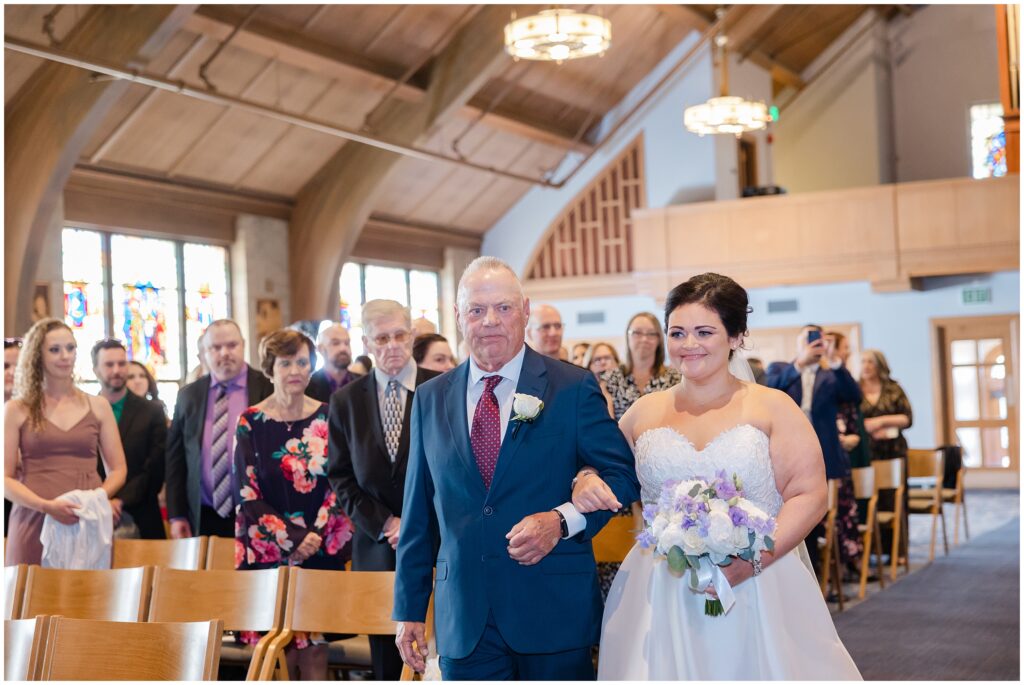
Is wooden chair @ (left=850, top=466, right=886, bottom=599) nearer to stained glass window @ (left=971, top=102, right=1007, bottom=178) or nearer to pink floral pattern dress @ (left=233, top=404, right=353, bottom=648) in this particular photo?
pink floral pattern dress @ (left=233, top=404, right=353, bottom=648)

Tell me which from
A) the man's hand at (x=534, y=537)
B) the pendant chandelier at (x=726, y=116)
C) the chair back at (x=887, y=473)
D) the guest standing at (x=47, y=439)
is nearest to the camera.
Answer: the man's hand at (x=534, y=537)

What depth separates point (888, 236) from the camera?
52.6 feet

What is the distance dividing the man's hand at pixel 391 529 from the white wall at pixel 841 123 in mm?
15881

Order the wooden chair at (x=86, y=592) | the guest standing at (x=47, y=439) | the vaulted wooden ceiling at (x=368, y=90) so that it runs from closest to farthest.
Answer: the wooden chair at (x=86, y=592), the guest standing at (x=47, y=439), the vaulted wooden ceiling at (x=368, y=90)

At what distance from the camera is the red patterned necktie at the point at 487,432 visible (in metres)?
3.00

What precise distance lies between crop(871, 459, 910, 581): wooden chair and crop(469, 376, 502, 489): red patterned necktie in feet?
19.0

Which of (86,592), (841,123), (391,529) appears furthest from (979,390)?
(86,592)

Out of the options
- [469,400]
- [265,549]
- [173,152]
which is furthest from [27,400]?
[173,152]

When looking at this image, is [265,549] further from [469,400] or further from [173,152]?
[173,152]

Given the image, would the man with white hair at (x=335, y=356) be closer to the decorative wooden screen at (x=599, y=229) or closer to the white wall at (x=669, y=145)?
the white wall at (x=669, y=145)

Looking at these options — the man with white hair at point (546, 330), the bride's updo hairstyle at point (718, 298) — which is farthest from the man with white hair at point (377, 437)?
the man with white hair at point (546, 330)

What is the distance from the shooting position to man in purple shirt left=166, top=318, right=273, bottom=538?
5512 millimetres

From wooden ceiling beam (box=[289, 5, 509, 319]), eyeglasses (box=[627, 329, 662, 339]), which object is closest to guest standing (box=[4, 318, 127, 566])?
eyeglasses (box=[627, 329, 662, 339])

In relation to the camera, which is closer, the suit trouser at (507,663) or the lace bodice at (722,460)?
the suit trouser at (507,663)
